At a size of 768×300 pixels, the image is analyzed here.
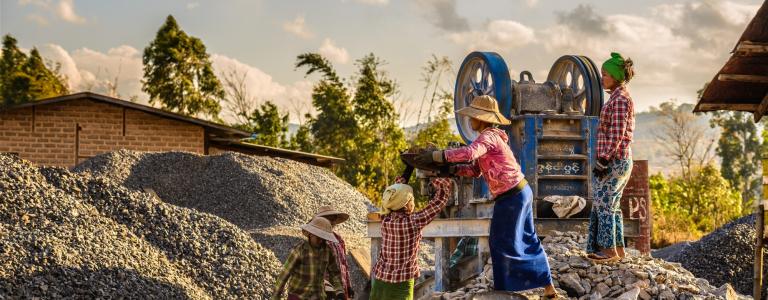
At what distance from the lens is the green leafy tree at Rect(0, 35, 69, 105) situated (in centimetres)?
3834

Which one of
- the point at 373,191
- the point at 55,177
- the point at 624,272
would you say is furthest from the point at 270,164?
the point at 624,272

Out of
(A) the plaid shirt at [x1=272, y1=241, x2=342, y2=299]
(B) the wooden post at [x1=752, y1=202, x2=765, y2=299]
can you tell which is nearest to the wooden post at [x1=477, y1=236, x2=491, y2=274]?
(A) the plaid shirt at [x1=272, y1=241, x2=342, y2=299]

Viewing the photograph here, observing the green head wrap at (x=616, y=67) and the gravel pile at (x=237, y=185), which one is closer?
the green head wrap at (x=616, y=67)

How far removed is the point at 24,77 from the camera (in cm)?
3878

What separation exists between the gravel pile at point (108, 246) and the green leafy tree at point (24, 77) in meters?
27.1

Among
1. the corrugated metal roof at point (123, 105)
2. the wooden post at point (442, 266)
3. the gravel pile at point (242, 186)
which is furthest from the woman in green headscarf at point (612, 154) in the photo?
the corrugated metal roof at point (123, 105)

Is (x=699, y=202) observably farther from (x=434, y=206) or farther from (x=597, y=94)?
(x=434, y=206)

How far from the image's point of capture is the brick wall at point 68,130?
24281 mm

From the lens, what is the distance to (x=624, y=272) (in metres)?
8.14

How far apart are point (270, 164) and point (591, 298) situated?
1587 centimetres

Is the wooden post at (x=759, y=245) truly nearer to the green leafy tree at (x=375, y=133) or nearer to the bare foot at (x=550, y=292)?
the bare foot at (x=550, y=292)

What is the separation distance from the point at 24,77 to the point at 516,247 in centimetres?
3536

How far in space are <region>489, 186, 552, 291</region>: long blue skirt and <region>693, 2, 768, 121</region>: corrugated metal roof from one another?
278 cm

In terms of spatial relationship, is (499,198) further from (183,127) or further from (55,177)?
(183,127)
